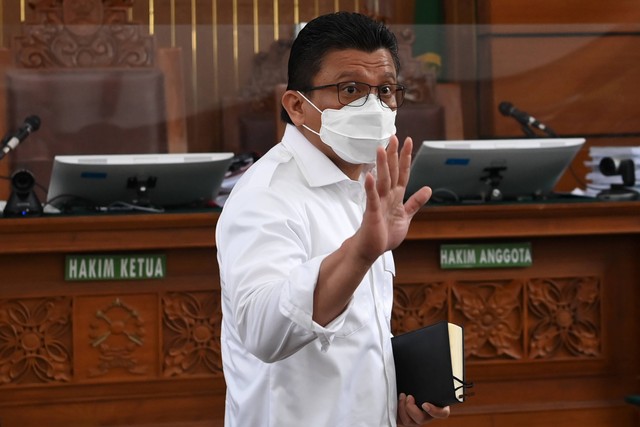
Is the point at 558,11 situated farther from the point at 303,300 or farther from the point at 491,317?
the point at 303,300

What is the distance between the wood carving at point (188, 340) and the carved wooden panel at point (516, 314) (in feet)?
1.84

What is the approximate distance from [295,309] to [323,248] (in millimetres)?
229

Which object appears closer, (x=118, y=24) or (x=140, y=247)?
(x=140, y=247)

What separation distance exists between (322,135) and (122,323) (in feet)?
5.35

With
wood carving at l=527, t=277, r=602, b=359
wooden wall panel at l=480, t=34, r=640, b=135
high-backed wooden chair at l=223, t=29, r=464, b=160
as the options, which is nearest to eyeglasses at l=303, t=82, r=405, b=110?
wood carving at l=527, t=277, r=602, b=359

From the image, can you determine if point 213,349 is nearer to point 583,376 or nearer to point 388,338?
point 583,376

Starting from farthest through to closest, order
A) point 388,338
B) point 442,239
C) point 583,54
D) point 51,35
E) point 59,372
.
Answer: point 583,54, point 51,35, point 442,239, point 59,372, point 388,338

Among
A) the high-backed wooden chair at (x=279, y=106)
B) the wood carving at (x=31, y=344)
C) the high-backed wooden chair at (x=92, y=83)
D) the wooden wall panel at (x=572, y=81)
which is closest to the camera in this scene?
the wood carving at (x=31, y=344)

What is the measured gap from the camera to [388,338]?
1.67 m

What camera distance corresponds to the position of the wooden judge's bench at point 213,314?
3.10m

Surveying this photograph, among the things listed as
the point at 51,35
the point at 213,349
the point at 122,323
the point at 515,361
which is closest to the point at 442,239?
the point at 515,361

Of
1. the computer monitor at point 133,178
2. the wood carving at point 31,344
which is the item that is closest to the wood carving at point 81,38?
the computer monitor at point 133,178

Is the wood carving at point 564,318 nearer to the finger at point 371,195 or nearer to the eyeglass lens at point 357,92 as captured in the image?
the eyeglass lens at point 357,92

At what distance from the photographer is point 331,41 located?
1.64 meters
